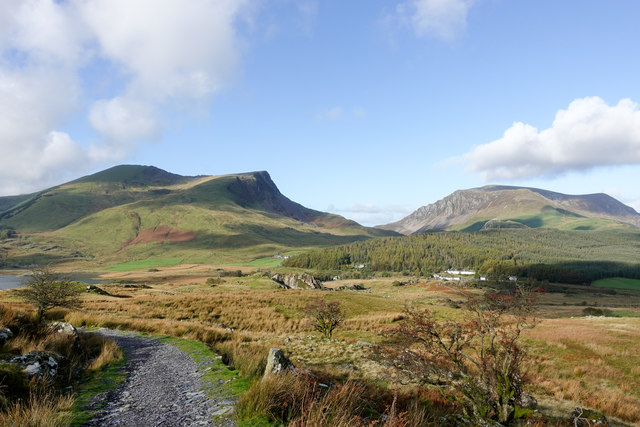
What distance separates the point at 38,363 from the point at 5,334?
458 cm

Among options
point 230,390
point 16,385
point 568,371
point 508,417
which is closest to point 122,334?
point 16,385

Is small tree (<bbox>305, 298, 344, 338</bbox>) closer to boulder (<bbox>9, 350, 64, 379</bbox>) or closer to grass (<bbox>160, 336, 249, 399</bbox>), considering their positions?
grass (<bbox>160, 336, 249, 399</bbox>)

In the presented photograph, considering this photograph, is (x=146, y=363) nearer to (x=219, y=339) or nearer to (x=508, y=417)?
(x=219, y=339)

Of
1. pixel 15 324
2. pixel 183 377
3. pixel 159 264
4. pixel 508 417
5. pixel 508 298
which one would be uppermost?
pixel 508 298

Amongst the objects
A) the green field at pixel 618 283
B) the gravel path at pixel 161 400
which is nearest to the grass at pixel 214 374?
the gravel path at pixel 161 400

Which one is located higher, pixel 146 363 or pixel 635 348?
pixel 146 363

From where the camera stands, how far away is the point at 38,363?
8969 millimetres

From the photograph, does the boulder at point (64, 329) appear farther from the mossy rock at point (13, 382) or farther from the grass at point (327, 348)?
the mossy rock at point (13, 382)

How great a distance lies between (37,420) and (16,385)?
124 inches

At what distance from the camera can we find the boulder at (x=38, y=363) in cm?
858

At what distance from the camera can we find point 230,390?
877 centimetres

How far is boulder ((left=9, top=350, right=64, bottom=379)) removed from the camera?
8578 mm

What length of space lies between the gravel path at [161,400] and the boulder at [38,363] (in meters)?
1.94

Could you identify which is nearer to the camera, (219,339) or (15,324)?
(15,324)
